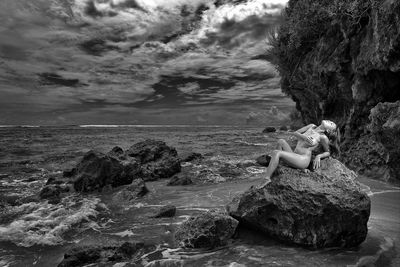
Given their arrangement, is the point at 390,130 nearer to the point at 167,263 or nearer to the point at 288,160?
the point at 288,160

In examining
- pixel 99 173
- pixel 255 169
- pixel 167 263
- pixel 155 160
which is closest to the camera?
pixel 167 263

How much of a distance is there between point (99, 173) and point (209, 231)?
8.56m

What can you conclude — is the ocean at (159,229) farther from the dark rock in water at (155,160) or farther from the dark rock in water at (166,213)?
the dark rock in water at (155,160)

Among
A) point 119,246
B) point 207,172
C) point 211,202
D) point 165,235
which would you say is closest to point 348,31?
point 207,172

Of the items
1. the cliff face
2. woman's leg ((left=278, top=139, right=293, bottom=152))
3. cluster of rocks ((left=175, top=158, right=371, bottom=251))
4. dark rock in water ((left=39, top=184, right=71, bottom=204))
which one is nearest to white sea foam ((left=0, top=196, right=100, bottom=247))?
dark rock in water ((left=39, top=184, right=71, bottom=204))

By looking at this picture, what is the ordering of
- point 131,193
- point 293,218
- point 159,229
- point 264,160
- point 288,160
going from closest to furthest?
1. point 293,218
2. point 288,160
3. point 159,229
4. point 131,193
5. point 264,160

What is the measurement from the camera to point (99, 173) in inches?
548

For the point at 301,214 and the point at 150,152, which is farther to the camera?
the point at 150,152

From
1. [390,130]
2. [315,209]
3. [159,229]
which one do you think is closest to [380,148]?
[390,130]

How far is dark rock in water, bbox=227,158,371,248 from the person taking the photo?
20.3 feet

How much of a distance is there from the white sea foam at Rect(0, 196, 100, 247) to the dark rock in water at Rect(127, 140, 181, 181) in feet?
15.8

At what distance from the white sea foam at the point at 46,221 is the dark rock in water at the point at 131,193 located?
77 cm

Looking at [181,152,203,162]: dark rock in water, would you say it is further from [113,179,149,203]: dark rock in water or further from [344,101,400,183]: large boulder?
[344,101,400,183]: large boulder

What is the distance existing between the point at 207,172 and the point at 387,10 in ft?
35.0
